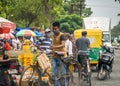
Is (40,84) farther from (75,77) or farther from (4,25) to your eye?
(4,25)

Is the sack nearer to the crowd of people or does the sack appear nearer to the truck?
the crowd of people

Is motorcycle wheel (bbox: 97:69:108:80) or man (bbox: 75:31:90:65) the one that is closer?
man (bbox: 75:31:90:65)

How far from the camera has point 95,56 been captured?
21.8 metres

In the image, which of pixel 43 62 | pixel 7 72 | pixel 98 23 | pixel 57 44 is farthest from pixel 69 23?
pixel 43 62

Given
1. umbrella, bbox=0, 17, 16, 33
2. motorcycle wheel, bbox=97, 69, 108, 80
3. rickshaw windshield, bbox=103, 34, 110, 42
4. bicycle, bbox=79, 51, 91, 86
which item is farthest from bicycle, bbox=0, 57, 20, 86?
rickshaw windshield, bbox=103, 34, 110, 42

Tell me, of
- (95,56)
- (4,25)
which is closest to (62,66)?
(4,25)

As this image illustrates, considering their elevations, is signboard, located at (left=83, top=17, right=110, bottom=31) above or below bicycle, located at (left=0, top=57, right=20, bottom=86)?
above

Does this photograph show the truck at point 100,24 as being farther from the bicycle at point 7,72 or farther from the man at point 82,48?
the bicycle at point 7,72

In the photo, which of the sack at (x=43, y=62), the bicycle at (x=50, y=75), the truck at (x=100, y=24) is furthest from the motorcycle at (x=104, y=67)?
the truck at (x=100, y=24)

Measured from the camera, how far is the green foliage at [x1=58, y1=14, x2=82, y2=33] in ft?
242

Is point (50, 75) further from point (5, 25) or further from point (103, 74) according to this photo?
point (103, 74)

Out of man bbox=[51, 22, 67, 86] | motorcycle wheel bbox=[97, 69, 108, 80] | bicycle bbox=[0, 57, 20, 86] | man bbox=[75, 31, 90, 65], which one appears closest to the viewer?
man bbox=[51, 22, 67, 86]

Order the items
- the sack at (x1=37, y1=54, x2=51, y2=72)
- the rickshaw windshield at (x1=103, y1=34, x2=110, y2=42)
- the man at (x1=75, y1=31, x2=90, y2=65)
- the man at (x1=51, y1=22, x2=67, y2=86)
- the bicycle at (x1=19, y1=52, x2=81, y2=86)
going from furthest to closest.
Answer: the rickshaw windshield at (x1=103, y1=34, x2=110, y2=42) < the man at (x1=75, y1=31, x2=90, y2=65) < the man at (x1=51, y1=22, x2=67, y2=86) < the bicycle at (x1=19, y1=52, x2=81, y2=86) < the sack at (x1=37, y1=54, x2=51, y2=72)

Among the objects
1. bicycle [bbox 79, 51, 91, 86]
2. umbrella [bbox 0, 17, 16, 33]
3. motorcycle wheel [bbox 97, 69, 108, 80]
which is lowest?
motorcycle wheel [bbox 97, 69, 108, 80]
